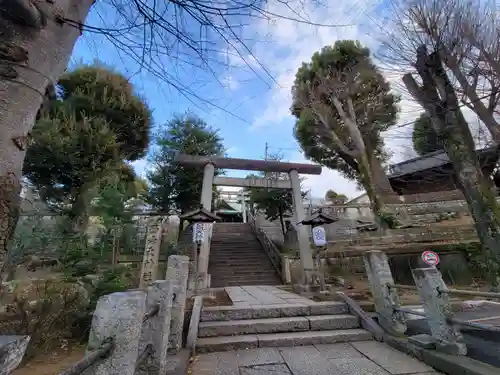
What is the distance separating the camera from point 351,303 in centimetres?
391

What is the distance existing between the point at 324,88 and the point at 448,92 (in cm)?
757

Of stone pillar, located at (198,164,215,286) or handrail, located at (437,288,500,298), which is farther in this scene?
stone pillar, located at (198,164,215,286)

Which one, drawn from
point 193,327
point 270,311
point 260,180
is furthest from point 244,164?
point 193,327

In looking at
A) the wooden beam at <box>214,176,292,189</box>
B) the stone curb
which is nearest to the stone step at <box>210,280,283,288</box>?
the wooden beam at <box>214,176,292,189</box>

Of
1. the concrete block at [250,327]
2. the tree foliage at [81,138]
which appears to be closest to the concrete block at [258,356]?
the concrete block at [250,327]

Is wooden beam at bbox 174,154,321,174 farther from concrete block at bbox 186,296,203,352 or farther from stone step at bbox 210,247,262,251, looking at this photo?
concrete block at bbox 186,296,203,352

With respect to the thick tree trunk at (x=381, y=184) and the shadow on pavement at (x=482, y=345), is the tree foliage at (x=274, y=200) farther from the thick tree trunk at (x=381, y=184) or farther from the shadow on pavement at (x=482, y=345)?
the shadow on pavement at (x=482, y=345)

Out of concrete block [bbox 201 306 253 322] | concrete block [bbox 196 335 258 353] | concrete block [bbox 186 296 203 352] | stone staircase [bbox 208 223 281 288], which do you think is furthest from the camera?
stone staircase [bbox 208 223 281 288]

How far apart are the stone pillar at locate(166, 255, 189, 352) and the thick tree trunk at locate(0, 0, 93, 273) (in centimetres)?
227

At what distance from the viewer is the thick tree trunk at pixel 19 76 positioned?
0.76 m

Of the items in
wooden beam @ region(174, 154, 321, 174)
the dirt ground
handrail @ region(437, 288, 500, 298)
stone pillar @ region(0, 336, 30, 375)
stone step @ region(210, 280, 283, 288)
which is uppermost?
wooden beam @ region(174, 154, 321, 174)

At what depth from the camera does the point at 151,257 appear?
630 centimetres

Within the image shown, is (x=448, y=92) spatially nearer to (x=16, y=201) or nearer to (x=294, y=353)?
(x=294, y=353)

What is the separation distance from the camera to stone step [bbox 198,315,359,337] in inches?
134
